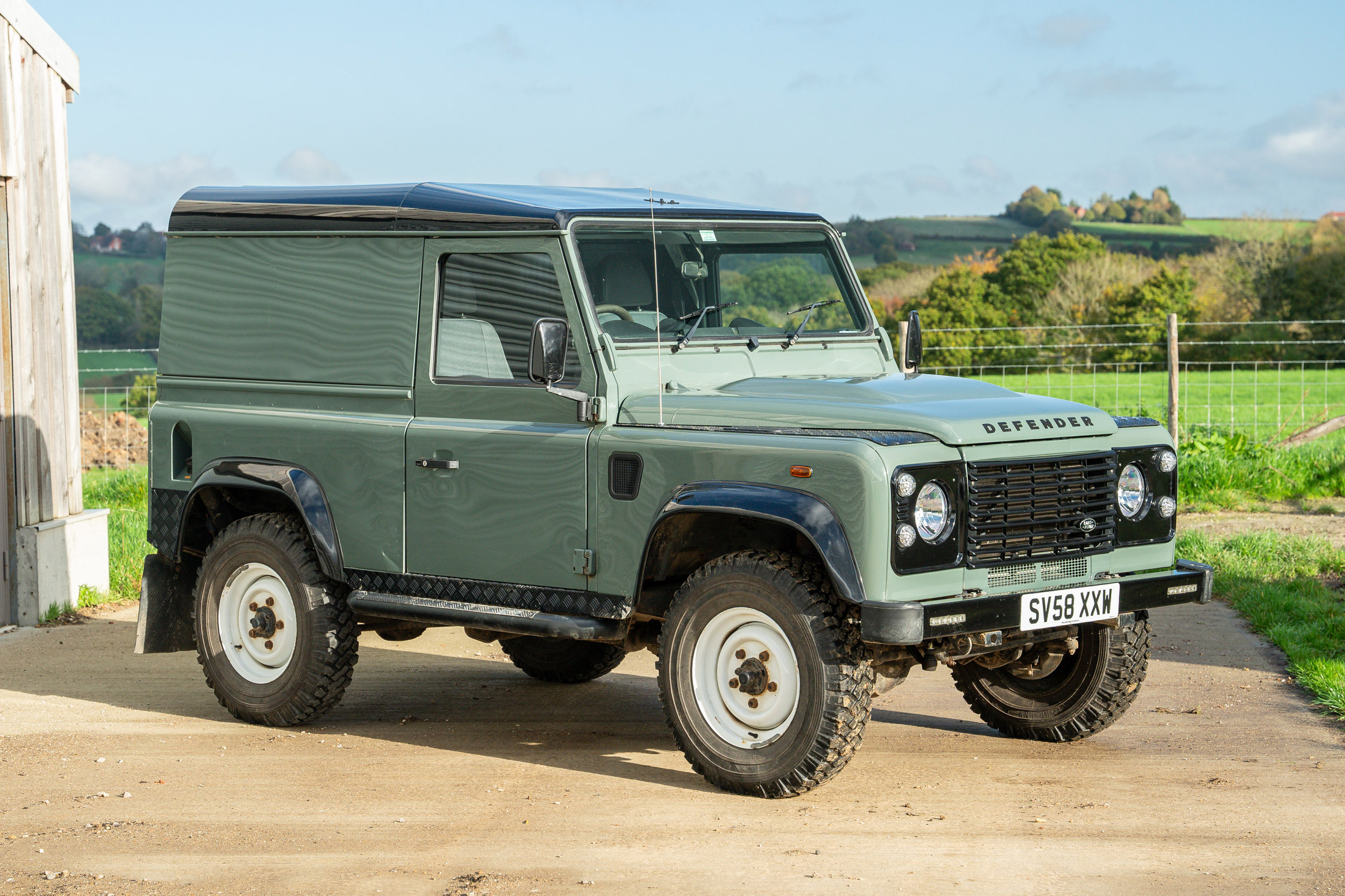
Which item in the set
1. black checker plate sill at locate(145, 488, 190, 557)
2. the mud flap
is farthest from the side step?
the mud flap

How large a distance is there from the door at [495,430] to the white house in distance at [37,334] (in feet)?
15.1

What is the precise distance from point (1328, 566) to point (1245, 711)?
410 cm

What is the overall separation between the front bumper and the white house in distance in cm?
683

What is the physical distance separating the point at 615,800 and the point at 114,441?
805 inches

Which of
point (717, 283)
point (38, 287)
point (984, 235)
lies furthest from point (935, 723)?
point (984, 235)

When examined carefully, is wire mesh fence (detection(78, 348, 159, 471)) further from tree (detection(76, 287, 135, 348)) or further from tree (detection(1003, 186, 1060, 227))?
tree (detection(1003, 186, 1060, 227))

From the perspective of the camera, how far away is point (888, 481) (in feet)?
17.1

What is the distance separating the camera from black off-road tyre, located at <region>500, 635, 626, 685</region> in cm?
813

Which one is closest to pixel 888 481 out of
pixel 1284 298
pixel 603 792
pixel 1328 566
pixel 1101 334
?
pixel 603 792

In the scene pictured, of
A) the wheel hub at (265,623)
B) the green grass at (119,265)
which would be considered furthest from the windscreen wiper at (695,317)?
the green grass at (119,265)

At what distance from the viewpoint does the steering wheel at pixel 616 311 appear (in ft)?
20.6

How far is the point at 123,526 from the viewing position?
13180 millimetres

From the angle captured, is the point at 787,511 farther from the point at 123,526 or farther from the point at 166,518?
the point at 123,526

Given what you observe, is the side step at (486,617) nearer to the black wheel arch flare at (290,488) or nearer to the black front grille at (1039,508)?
the black wheel arch flare at (290,488)
